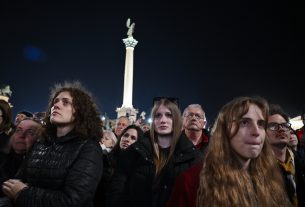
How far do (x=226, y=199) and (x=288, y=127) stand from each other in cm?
202

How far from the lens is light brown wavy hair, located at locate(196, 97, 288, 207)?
2.44 metres

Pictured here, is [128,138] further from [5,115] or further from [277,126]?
[277,126]

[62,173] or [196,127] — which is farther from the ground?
[196,127]

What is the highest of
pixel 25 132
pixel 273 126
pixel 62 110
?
pixel 62 110

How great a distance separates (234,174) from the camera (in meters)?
2.52

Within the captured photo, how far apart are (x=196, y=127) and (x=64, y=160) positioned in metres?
2.90

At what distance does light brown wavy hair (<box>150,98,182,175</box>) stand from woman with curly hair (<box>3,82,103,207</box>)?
0.81 metres

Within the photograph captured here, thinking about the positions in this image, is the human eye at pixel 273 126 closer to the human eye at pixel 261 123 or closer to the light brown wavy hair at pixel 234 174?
the light brown wavy hair at pixel 234 174

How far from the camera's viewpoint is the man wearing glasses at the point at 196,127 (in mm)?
5547

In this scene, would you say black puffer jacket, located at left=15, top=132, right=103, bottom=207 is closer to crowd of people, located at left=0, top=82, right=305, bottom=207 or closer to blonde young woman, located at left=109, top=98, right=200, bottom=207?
crowd of people, located at left=0, top=82, right=305, bottom=207

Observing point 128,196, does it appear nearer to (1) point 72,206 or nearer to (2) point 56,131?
(1) point 72,206

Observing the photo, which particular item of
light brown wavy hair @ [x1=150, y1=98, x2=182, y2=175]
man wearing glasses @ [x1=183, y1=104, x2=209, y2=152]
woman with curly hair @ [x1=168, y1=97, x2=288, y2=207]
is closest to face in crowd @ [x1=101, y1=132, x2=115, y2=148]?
man wearing glasses @ [x1=183, y1=104, x2=209, y2=152]

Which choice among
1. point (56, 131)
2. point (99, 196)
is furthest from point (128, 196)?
point (56, 131)

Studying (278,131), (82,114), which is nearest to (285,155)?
(278,131)
